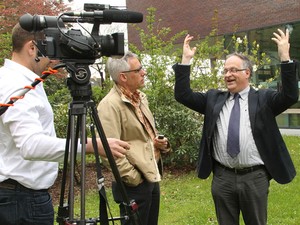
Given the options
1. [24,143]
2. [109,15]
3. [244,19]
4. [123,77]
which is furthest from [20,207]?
[244,19]

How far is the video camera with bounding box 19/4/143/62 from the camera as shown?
6.05 ft

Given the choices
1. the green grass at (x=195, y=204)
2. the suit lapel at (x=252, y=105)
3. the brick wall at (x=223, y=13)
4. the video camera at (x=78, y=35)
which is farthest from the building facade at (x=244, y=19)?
the video camera at (x=78, y=35)

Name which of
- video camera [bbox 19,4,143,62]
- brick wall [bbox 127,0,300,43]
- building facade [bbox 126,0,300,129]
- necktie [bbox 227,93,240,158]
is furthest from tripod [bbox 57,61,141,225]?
brick wall [bbox 127,0,300,43]

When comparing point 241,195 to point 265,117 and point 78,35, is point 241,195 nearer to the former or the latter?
point 265,117

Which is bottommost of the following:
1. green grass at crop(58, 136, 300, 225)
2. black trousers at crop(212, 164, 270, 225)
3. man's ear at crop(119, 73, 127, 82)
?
green grass at crop(58, 136, 300, 225)

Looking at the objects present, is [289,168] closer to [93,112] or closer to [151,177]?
[151,177]

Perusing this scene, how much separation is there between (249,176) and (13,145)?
1988 millimetres

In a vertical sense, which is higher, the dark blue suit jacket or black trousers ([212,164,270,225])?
the dark blue suit jacket

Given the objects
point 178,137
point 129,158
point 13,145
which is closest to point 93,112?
point 13,145

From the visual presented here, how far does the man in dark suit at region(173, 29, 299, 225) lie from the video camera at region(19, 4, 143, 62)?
4.87 feet

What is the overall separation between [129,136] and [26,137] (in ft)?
4.54

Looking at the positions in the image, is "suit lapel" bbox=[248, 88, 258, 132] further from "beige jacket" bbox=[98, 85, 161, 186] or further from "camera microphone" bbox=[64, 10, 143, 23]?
"camera microphone" bbox=[64, 10, 143, 23]

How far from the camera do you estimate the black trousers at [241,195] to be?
3223 mm

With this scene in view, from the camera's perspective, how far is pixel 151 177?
3.17m
